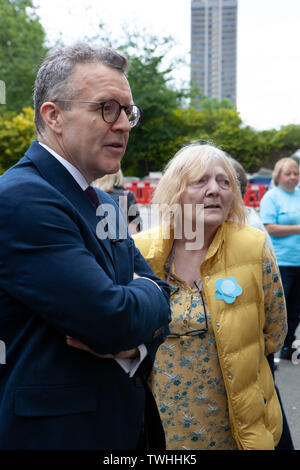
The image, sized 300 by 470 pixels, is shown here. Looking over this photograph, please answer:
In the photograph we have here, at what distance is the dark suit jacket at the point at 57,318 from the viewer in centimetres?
103

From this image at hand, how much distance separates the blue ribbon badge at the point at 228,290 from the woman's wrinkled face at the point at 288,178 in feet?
8.69

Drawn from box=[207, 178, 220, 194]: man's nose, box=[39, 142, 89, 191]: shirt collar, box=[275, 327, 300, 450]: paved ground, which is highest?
box=[39, 142, 89, 191]: shirt collar

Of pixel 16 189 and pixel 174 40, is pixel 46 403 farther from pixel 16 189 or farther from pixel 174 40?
pixel 174 40

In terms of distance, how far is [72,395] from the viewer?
111cm

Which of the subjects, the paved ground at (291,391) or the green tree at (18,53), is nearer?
the paved ground at (291,391)

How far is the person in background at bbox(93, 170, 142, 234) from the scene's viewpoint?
140 inches

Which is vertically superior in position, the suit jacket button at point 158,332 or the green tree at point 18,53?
the green tree at point 18,53

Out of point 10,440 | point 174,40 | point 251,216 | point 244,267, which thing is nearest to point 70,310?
point 10,440

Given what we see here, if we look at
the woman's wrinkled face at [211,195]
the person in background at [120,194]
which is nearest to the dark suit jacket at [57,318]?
the woman's wrinkled face at [211,195]

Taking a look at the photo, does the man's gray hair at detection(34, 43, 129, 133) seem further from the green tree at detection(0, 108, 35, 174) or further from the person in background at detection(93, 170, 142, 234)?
the green tree at detection(0, 108, 35, 174)

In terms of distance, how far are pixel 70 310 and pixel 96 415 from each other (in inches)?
12.9

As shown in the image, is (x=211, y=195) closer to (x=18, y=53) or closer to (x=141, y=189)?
(x=141, y=189)

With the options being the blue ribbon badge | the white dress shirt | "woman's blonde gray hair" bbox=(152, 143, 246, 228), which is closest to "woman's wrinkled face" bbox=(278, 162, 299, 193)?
"woman's blonde gray hair" bbox=(152, 143, 246, 228)

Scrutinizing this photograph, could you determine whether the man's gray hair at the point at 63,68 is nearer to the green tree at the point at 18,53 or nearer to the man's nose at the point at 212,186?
the man's nose at the point at 212,186
